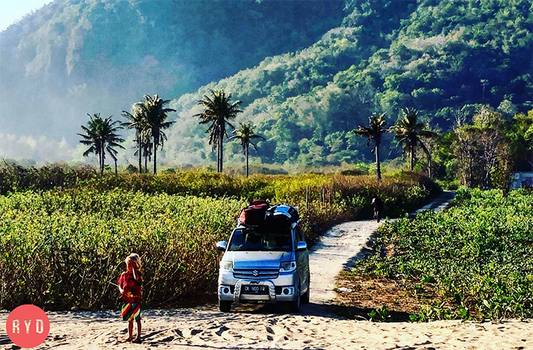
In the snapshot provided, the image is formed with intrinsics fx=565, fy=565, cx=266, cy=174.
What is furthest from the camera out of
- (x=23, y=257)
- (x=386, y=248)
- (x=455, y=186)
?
(x=455, y=186)

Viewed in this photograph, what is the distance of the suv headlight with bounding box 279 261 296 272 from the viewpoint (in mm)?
11875

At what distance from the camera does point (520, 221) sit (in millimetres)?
28656

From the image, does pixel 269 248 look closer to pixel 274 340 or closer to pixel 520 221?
pixel 274 340

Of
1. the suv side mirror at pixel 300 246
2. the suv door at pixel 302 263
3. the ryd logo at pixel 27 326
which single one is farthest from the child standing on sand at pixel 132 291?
the suv side mirror at pixel 300 246

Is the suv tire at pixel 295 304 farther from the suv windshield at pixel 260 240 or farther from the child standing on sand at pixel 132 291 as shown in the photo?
the child standing on sand at pixel 132 291

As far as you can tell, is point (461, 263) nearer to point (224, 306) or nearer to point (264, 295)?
point (264, 295)

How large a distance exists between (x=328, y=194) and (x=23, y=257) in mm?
28090

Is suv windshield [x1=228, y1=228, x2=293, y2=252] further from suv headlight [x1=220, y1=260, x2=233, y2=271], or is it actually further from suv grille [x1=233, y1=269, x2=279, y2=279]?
suv grille [x1=233, y1=269, x2=279, y2=279]

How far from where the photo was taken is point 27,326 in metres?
10.4

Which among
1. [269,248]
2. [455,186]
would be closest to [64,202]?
[269,248]

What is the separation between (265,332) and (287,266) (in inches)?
80.1

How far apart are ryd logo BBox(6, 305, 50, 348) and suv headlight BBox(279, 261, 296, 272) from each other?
15.3ft

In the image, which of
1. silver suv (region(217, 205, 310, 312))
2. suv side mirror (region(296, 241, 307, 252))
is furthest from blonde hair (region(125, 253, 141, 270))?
suv side mirror (region(296, 241, 307, 252))

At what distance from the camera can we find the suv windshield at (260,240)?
1246 centimetres
